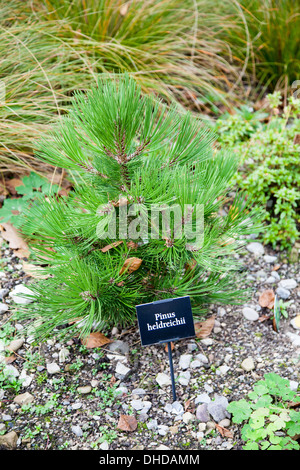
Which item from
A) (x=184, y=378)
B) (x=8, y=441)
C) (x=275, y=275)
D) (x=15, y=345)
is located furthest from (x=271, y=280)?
(x=8, y=441)

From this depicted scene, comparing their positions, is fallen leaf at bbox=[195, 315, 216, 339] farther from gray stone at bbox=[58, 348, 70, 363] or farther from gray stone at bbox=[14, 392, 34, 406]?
gray stone at bbox=[14, 392, 34, 406]

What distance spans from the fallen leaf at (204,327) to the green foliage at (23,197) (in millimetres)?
823

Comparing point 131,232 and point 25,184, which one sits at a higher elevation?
point 131,232

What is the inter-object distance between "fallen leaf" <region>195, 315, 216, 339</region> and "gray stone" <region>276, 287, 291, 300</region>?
13.2 inches

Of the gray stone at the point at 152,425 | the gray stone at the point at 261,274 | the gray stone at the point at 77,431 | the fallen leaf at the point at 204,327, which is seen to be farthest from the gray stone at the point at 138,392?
the gray stone at the point at 261,274

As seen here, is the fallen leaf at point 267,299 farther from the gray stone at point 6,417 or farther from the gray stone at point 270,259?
the gray stone at point 6,417

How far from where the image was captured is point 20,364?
1598mm

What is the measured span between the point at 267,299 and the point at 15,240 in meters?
1.10

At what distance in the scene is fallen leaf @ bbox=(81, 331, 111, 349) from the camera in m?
1.62

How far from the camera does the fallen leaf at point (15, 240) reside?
6.46 feet
